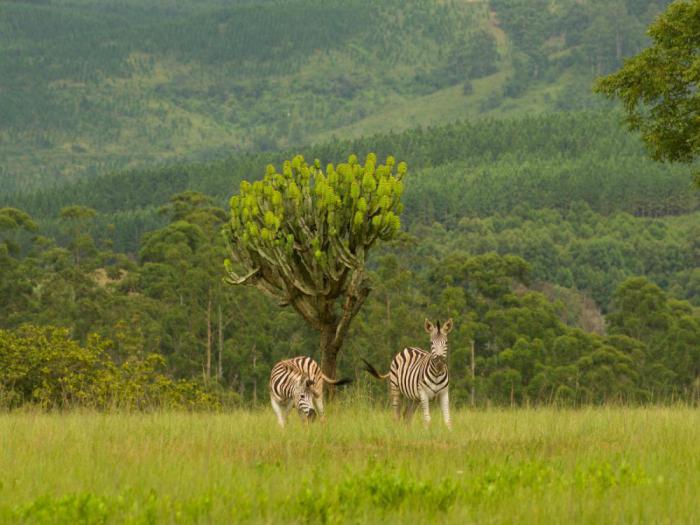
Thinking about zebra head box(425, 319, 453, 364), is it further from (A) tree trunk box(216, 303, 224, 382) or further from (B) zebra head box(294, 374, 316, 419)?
(A) tree trunk box(216, 303, 224, 382)

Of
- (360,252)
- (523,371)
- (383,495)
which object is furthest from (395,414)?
(523,371)

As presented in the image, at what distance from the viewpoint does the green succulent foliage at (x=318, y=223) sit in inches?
A: 941

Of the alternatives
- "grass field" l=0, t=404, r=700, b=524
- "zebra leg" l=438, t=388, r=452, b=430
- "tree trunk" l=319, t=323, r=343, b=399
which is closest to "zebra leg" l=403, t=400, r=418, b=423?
"grass field" l=0, t=404, r=700, b=524

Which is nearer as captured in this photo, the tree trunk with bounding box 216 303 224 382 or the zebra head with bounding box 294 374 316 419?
the zebra head with bounding box 294 374 316 419

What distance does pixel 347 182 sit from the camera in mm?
24109

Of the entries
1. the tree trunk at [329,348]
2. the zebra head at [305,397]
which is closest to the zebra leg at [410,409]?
the zebra head at [305,397]

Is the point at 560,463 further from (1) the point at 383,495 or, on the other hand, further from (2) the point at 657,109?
(2) the point at 657,109

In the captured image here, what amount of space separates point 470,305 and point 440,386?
6245cm

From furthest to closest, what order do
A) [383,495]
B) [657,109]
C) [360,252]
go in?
Answer: [657,109] → [360,252] → [383,495]

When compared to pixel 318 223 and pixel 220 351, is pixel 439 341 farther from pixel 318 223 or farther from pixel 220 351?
pixel 220 351

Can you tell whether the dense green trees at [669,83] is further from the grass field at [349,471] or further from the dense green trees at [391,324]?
the dense green trees at [391,324]

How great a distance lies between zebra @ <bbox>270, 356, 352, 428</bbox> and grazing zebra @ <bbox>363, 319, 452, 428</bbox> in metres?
1.16

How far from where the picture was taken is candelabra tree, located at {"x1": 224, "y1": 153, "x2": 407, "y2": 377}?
23906 millimetres

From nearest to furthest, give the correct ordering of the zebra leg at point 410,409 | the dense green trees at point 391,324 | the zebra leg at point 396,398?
the zebra leg at point 410,409 < the zebra leg at point 396,398 < the dense green trees at point 391,324
